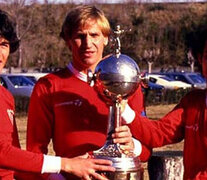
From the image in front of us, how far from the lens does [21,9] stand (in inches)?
1481

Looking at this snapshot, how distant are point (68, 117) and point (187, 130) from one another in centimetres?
68

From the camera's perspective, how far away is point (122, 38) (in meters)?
40.1

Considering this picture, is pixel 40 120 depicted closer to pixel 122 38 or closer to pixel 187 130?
pixel 187 130

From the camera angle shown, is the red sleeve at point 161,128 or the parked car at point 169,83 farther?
the parked car at point 169,83

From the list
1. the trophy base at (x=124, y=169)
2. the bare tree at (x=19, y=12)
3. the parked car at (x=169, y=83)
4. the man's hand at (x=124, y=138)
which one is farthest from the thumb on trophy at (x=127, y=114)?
the bare tree at (x=19, y=12)

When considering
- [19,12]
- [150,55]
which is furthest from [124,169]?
[150,55]

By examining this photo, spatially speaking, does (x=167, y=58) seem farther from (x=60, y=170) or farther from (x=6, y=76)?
(x=60, y=170)

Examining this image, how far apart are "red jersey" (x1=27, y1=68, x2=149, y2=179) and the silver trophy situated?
0.93 ft

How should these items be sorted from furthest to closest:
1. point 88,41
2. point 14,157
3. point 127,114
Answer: point 88,41 < point 127,114 < point 14,157

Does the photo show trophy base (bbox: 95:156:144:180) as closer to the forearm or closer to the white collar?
the forearm

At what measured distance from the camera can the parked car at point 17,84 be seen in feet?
80.4

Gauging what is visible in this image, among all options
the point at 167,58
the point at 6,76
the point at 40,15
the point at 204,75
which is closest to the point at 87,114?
the point at 204,75

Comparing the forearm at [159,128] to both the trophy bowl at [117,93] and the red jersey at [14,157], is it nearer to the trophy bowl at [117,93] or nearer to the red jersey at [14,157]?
the trophy bowl at [117,93]

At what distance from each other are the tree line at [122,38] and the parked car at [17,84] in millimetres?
12279
